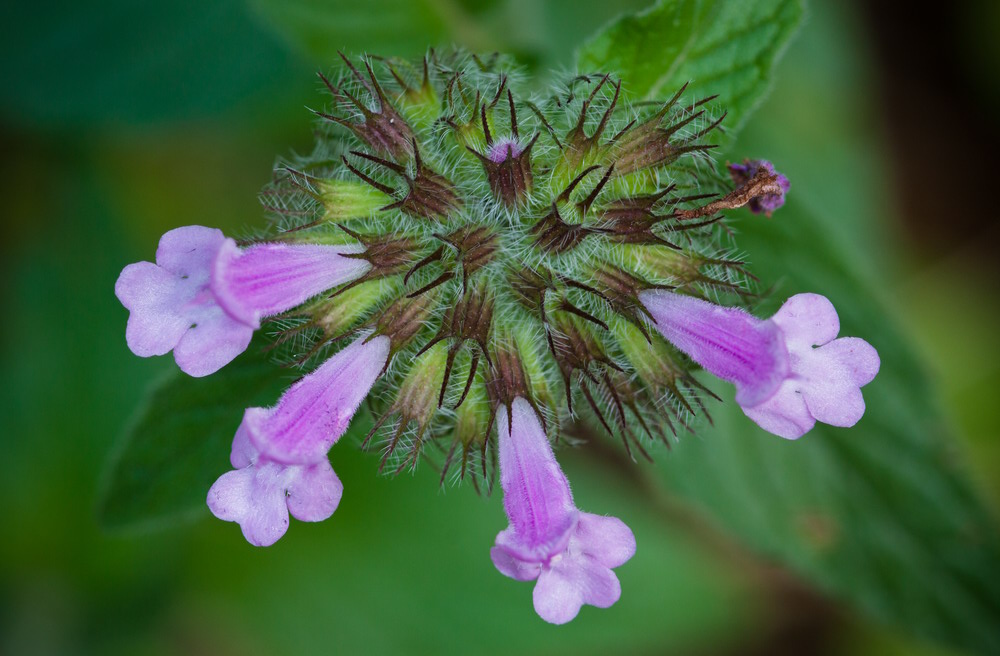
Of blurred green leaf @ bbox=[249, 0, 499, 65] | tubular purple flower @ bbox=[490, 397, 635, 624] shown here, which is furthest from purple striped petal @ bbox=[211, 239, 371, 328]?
blurred green leaf @ bbox=[249, 0, 499, 65]

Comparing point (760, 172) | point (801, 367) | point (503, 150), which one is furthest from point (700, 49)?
point (801, 367)

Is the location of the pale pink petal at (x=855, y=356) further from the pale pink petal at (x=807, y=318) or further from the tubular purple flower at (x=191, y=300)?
the tubular purple flower at (x=191, y=300)

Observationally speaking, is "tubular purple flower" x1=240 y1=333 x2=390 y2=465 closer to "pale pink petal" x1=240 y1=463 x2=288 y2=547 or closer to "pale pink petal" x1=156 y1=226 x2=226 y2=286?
"pale pink petal" x1=240 y1=463 x2=288 y2=547

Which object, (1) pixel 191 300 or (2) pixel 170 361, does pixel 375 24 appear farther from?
(1) pixel 191 300

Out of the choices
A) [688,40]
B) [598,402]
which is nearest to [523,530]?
[598,402]

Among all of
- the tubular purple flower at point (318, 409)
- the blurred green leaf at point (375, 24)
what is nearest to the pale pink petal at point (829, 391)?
the tubular purple flower at point (318, 409)

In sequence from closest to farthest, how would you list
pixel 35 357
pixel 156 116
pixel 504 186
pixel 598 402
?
1. pixel 504 186
2. pixel 598 402
3. pixel 156 116
4. pixel 35 357

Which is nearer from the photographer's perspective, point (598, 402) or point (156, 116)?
point (598, 402)

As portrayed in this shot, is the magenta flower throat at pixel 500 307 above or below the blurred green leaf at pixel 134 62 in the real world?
below

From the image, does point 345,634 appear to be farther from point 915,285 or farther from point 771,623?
point 915,285
